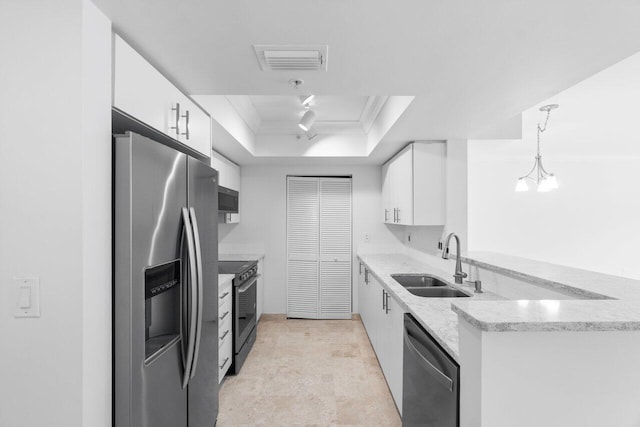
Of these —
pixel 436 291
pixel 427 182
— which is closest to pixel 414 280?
pixel 436 291

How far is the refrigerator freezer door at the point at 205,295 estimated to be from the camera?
66.9 inches

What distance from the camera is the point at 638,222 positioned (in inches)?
229

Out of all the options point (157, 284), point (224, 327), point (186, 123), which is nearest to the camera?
point (157, 284)

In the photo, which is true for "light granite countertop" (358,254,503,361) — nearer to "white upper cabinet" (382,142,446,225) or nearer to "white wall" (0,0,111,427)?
"white upper cabinet" (382,142,446,225)

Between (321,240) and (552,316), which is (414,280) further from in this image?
(552,316)

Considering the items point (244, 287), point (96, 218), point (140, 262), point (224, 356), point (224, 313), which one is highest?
point (96, 218)

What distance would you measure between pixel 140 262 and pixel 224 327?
175 centimetres

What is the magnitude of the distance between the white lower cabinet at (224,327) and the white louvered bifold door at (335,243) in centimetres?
188

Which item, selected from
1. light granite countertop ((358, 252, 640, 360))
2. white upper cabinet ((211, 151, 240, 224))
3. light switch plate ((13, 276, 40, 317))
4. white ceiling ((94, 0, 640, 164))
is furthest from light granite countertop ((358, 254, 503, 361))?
white upper cabinet ((211, 151, 240, 224))

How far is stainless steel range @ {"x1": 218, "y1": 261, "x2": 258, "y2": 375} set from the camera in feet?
9.99

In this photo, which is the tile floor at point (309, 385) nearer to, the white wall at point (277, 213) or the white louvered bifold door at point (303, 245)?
the white louvered bifold door at point (303, 245)

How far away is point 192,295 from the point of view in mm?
1491

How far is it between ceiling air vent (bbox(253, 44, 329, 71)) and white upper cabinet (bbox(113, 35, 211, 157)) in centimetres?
49

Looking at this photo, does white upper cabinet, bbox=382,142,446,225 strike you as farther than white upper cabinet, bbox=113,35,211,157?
Yes
